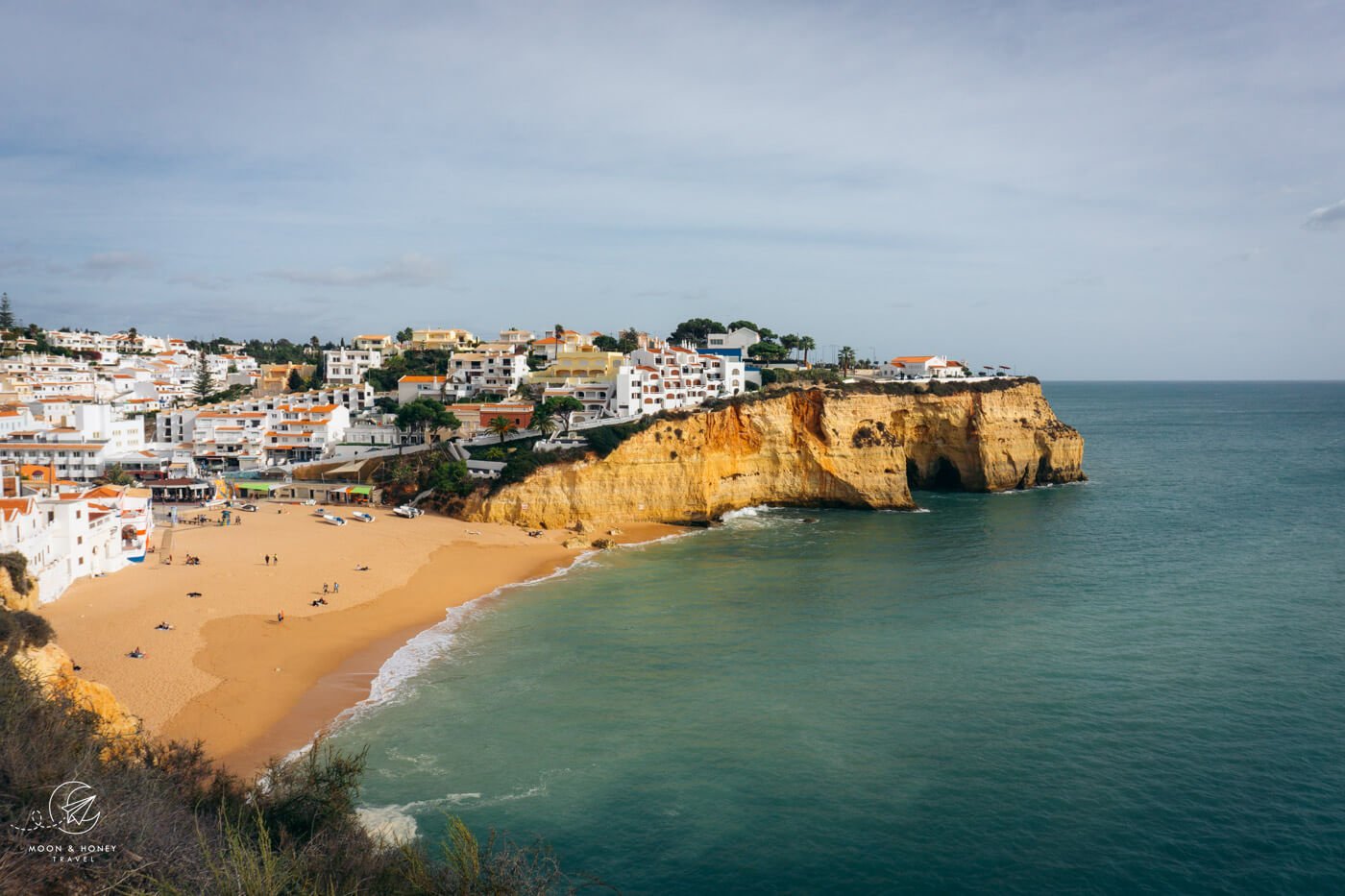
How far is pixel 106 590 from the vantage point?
33.5m

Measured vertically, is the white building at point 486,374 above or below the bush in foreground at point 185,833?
above

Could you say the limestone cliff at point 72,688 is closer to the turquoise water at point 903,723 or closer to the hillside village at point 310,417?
the turquoise water at point 903,723

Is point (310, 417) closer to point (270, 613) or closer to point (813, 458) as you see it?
point (270, 613)

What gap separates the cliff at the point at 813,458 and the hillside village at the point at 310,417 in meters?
3.83

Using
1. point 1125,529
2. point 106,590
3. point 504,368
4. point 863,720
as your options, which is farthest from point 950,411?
point 106,590

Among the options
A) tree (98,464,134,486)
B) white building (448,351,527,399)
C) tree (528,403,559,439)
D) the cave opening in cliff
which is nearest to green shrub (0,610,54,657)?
tree (528,403,559,439)

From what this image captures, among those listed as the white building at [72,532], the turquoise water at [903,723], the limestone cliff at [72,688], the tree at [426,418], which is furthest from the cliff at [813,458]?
the limestone cliff at [72,688]

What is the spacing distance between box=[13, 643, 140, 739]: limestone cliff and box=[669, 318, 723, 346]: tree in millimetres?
80917

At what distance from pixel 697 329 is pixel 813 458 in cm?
4278

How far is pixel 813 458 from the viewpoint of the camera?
193ft

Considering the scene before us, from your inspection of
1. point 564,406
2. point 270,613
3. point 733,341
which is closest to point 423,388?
point 564,406

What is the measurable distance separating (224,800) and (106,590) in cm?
2497

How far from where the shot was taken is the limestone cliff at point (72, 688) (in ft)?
57.3

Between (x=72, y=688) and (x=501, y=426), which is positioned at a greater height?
(x=501, y=426)
